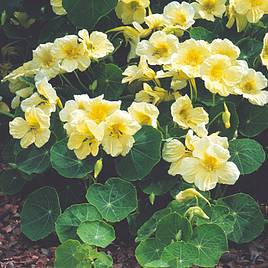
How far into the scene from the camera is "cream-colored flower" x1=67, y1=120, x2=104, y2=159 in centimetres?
251

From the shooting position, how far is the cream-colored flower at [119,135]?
254cm

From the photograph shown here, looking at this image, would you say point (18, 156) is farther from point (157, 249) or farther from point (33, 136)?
point (157, 249)

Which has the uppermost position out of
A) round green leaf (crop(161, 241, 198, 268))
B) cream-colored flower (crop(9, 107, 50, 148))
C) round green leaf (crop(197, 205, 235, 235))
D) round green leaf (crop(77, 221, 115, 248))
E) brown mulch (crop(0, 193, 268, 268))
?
cream-colored flower (crop(9, 107, 50, 148))

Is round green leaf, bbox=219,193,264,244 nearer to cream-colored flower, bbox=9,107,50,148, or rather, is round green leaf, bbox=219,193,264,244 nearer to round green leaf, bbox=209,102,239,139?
round green leaf, bbox=209,102,239,139

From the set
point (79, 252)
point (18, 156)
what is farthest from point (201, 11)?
point (79, 252)

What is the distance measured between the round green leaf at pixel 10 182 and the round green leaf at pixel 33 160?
0.44 ft

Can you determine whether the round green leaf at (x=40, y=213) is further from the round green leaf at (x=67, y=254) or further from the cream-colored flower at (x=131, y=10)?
the cream-colored flower at (x=131, y=10)

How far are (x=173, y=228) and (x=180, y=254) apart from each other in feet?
0.32

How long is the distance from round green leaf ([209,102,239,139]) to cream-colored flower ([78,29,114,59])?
1.33ft

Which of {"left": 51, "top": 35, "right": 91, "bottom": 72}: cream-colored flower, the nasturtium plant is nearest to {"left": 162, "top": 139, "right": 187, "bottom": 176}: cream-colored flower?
the nasturtium plant

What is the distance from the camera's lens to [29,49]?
3.45 metres

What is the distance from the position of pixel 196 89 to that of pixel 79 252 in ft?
2.25

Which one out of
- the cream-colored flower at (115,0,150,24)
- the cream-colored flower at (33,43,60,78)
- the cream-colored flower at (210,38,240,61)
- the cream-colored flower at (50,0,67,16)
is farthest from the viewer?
the cream-colored flower at (50,0,67,16)

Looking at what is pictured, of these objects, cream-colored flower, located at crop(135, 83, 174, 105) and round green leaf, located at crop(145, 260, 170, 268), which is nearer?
round green leaf, located at crop(145, 260, 170, 268)
